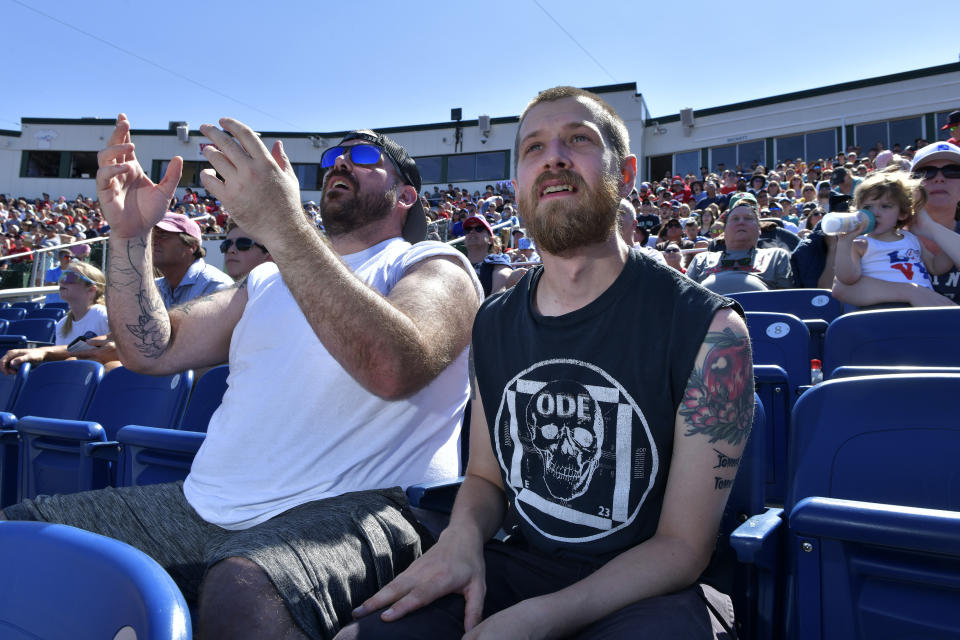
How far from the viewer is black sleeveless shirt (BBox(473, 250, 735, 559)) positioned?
1.34 metres

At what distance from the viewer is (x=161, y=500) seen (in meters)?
1.87

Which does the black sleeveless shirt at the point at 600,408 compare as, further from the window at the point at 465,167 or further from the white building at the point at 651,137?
the window at the point at 465,167

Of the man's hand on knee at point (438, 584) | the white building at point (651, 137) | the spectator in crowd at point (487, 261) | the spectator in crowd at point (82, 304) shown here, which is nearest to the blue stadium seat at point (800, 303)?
the spectator in crowd at point (487, 261)

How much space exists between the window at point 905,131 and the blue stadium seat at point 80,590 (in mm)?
22819

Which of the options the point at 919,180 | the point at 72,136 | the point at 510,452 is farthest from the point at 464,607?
the point at 72,136

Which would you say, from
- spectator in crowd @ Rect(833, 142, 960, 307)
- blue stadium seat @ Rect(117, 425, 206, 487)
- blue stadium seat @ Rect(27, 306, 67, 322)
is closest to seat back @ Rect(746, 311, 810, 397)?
spectator in crowd @ Rect(833, 142, 960, 307)

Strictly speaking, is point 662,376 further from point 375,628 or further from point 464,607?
point 375,628

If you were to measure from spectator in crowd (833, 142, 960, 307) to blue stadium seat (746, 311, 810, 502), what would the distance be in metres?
0.61

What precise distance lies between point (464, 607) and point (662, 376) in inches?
24.7

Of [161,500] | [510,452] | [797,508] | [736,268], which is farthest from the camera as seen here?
[736,268]

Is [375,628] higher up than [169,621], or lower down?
lower down

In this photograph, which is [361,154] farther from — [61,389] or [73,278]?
[73,278]

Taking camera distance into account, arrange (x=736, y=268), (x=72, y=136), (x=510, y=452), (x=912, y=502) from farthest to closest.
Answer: (x=72, y=136), (x=736, y=268), (x=510, y=452), (x=912, y=502)

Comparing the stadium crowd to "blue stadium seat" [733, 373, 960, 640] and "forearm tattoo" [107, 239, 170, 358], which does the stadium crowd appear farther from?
"blue stadium seat" [733, 373, 960, 640]
